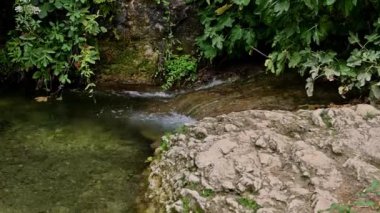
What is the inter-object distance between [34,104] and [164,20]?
6.10 ft

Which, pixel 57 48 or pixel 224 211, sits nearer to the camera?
pixel 224 211

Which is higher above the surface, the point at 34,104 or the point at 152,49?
the point at 152,49

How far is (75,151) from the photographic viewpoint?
14.5ft

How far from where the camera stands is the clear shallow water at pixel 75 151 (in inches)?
145

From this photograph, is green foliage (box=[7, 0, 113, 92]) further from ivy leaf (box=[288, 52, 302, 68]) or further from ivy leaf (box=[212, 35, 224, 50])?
ivy leaf (box=[288, 52, 302, 68])

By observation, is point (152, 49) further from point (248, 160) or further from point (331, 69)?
point (248, 160)

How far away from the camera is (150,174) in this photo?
13.1ft

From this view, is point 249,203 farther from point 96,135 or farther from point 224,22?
point 224,22

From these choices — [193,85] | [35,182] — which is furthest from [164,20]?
[35,182]

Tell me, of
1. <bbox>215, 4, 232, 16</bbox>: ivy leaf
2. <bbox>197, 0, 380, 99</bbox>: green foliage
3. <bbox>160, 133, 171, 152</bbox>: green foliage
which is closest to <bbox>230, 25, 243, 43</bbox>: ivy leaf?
<bbox>197, 0, 380, 99</bbox>: green foliage

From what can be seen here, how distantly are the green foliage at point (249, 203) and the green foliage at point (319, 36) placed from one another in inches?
56.9

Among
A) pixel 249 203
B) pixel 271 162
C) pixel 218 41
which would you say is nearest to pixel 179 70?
pixel 218 41

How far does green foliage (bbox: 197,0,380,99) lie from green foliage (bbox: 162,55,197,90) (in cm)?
57

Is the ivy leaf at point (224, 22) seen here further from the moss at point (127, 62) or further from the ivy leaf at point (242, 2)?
the moss at point (127, 62)
